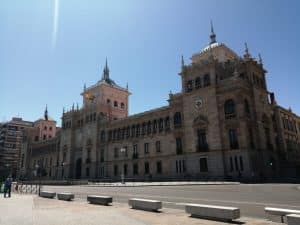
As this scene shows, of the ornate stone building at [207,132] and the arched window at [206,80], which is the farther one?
the arched window at [206,80]

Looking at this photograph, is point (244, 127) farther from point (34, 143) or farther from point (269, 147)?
point (34, 143)

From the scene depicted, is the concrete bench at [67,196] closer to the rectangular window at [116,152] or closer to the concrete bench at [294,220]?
the concrete bench at [294,220]

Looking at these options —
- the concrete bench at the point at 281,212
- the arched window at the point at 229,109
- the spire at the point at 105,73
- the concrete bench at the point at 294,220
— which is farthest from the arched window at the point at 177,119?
the concrete bench at the point at 294,220

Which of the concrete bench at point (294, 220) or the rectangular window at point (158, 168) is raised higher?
the rectangular window at point (158, 168)

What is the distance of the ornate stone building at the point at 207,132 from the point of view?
40.2 metres

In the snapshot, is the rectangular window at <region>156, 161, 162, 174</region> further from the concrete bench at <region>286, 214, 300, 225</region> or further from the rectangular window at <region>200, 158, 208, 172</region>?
the concrete bench at <region>286, 214, 300, 225</region>

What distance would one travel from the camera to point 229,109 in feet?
137

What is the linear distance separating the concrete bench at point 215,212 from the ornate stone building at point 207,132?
29.0m

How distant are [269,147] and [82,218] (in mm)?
39347

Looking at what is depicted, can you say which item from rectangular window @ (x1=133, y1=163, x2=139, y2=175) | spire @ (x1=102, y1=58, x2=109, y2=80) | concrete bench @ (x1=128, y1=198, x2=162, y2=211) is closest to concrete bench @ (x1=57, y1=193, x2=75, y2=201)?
concrete bench @ (x1=128, y1=198, x2=162, y2=211)

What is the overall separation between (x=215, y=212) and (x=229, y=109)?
33765mm

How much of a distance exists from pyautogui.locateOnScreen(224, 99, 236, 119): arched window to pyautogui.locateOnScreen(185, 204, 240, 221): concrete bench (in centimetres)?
3234

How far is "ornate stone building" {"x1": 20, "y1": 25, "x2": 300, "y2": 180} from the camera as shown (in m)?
40.2

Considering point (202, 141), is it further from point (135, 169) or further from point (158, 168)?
point (135, 169)
